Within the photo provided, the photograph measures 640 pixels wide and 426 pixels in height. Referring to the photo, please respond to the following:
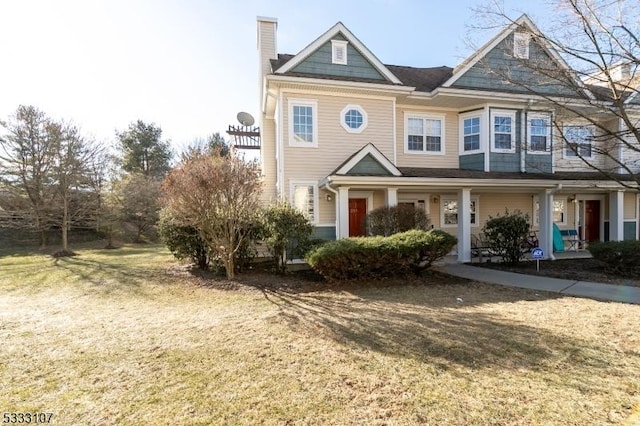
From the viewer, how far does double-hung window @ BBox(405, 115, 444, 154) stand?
13.3 metres

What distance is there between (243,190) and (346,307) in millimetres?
4513

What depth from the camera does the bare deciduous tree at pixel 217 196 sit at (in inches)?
339

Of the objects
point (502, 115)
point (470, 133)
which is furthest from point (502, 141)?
point (470, 133)

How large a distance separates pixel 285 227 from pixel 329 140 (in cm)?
430

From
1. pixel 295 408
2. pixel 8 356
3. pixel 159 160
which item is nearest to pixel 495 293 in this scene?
pixel 295 408

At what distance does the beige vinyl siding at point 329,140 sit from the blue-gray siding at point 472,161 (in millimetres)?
3593

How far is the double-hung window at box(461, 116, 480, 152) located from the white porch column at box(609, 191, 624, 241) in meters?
6.09

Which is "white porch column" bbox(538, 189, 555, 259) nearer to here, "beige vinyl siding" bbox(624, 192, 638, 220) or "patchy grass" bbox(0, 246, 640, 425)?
"beige vinyl siding" bbox(624, 192, 638, 220)

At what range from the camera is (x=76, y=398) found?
3176mm

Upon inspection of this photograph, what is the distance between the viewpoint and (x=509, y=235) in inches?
418

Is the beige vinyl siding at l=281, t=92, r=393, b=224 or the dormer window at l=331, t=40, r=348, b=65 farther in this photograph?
the dormer window at l=331, t=40, r=348, b=65

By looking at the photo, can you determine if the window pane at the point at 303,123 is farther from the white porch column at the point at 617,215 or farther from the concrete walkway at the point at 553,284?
the white porch column at the point at 617,215

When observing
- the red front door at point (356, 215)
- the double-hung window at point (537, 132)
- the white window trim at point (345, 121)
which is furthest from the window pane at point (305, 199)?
the double-hung window at point (537, 132)

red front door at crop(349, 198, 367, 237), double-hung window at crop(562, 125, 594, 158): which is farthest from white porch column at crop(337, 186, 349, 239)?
double-hung window at crop(562, 125, 594, 158)
